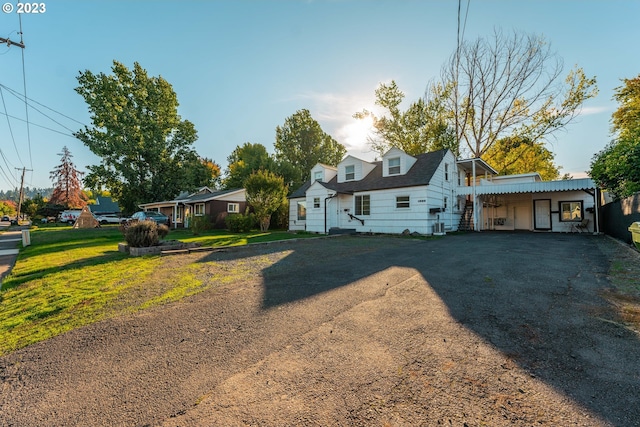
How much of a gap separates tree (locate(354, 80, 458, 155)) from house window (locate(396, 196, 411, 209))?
53.8 feet

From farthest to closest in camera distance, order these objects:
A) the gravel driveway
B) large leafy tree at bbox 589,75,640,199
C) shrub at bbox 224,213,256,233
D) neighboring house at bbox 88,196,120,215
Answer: neighboring house at bbox 88,196,120,215 < shrub at bbox 224,213,256,233 < large leafy tree at bbox 589,75,640,199 < the gravel driveway

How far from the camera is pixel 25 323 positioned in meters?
3.91

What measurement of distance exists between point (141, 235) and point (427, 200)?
13.8 meters

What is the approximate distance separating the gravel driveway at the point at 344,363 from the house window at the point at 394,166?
13.8 m

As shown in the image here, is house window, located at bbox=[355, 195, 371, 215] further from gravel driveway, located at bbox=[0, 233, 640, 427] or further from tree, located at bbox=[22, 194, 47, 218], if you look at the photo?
tree, located at bbox=[22, 194, 47, 218]

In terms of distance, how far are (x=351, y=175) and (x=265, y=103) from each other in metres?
8.23

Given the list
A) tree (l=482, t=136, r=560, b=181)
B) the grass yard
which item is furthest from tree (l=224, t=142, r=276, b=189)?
the grass yard

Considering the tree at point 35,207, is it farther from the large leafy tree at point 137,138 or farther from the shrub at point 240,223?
the shrub at point 240,223

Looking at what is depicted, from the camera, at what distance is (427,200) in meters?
15.6

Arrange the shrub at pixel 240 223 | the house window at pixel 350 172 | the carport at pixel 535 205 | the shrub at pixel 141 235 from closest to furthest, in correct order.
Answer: the shrub at pixel 141 235
the carport at pixel 535 205
the shrub at pixel 240 223
the house window at pixel 350 172

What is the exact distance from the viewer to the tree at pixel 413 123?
2938cm

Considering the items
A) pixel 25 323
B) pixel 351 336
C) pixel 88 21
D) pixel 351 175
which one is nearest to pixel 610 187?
pixel 351 175

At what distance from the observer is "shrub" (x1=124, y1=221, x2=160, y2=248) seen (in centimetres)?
984

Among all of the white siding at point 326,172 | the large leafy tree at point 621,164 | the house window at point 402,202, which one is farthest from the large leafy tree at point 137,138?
the large leafy tree at point 621,164
